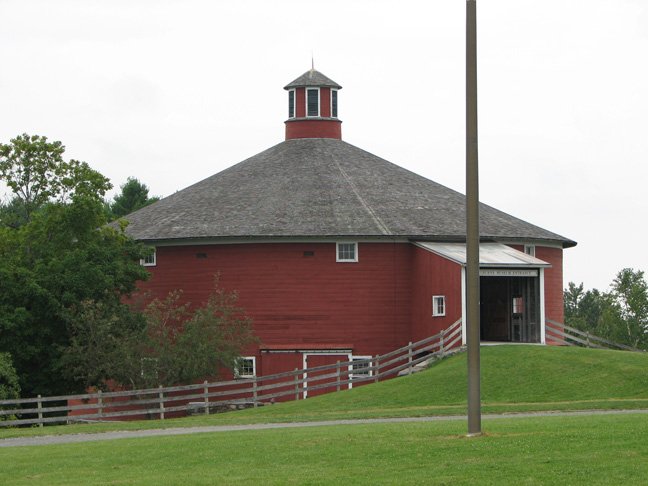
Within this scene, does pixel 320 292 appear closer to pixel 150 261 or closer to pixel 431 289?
pixel 431 289

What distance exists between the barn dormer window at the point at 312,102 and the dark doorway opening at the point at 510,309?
1073 cm

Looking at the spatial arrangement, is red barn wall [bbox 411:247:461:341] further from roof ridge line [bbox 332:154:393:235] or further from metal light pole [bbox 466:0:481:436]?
metal light pole [bbox 466:0:481:436]

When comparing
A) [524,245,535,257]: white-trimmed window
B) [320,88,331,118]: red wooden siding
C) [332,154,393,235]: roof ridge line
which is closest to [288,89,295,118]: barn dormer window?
[320,88,331,118]: red wooden siding

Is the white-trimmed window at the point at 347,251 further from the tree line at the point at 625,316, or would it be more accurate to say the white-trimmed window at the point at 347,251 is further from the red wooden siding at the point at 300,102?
the tree line at the point at 625,316

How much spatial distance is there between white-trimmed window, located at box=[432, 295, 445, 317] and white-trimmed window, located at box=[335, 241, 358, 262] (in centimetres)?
301

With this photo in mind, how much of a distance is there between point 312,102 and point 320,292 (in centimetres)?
1171

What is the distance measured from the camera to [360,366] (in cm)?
4200

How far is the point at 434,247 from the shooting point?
42.0 m

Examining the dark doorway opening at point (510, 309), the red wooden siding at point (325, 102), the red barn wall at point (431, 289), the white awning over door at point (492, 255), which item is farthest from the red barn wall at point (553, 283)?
the red wooden siding at point (325, 102)

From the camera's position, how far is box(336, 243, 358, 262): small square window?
42.3 meters

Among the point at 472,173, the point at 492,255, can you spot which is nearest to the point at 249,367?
the point at 492,255

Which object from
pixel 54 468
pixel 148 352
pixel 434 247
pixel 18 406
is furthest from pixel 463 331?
pixel 54 468

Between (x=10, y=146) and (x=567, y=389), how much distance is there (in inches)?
771

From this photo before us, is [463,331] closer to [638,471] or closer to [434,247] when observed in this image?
[434,247]
